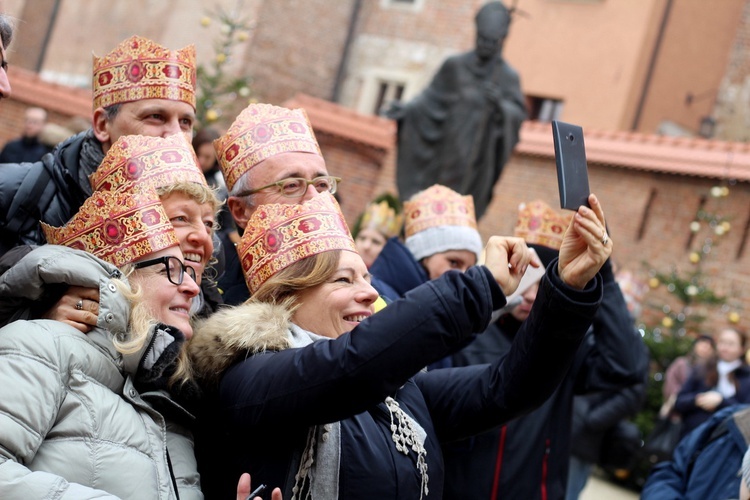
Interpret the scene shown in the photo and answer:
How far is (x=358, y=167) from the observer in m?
16.1

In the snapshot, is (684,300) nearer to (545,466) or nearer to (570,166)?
(545,466)

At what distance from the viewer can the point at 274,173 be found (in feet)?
11.3

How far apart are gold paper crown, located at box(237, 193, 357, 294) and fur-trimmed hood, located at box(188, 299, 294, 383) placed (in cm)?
18

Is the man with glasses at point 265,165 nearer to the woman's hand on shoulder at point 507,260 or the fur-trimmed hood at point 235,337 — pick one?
the fur-trimmed hood at point 235,337

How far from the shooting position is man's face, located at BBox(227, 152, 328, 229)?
3.42m

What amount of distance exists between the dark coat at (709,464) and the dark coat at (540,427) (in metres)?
0.37

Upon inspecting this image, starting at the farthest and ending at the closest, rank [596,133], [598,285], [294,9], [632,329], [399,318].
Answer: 1. [294,9]
2. [596,133]
3. [632,329]
4. [598,285]
5. [399,318]

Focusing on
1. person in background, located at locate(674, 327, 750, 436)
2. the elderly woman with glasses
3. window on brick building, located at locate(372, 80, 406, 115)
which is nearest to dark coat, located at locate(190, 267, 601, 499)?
the elderly woman with glasses

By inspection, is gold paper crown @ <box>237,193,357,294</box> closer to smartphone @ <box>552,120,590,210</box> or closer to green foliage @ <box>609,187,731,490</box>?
smartphone @ <box>552,120,590,210</box>

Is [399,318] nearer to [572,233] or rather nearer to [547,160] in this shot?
[572,233]

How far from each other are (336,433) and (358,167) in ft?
44.8

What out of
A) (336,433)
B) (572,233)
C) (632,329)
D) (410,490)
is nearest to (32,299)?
(336,433)

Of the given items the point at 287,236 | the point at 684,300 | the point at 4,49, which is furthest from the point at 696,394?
the point at 4,49

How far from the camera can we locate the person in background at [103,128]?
3.14 metres
